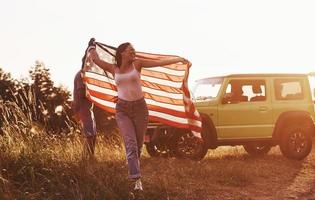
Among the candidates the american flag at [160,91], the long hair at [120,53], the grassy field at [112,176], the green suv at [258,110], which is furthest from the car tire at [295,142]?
the long hair at [120,53]

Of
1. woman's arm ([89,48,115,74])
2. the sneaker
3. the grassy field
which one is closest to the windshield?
the grassy field

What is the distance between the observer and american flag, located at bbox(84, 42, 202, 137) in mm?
9898

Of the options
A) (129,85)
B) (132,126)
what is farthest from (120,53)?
(132,126)

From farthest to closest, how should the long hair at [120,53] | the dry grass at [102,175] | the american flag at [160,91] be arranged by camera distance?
the american flag at [160,91] → the long hair at [120,53] → the dry grass at [102,175]

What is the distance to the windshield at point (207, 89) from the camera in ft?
42.7

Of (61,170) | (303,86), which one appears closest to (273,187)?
(61,170)

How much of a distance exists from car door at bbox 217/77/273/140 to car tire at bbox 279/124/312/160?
0.38 metres

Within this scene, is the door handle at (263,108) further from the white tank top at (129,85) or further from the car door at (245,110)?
the white tank top at (129,85)

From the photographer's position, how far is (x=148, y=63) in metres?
7.84

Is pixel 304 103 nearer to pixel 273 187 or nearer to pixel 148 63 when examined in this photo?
pixel 273 187

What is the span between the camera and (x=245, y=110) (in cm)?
1299

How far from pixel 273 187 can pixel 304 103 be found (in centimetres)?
435

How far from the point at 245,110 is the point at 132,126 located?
224 inches

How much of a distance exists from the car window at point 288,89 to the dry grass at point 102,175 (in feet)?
7.27
